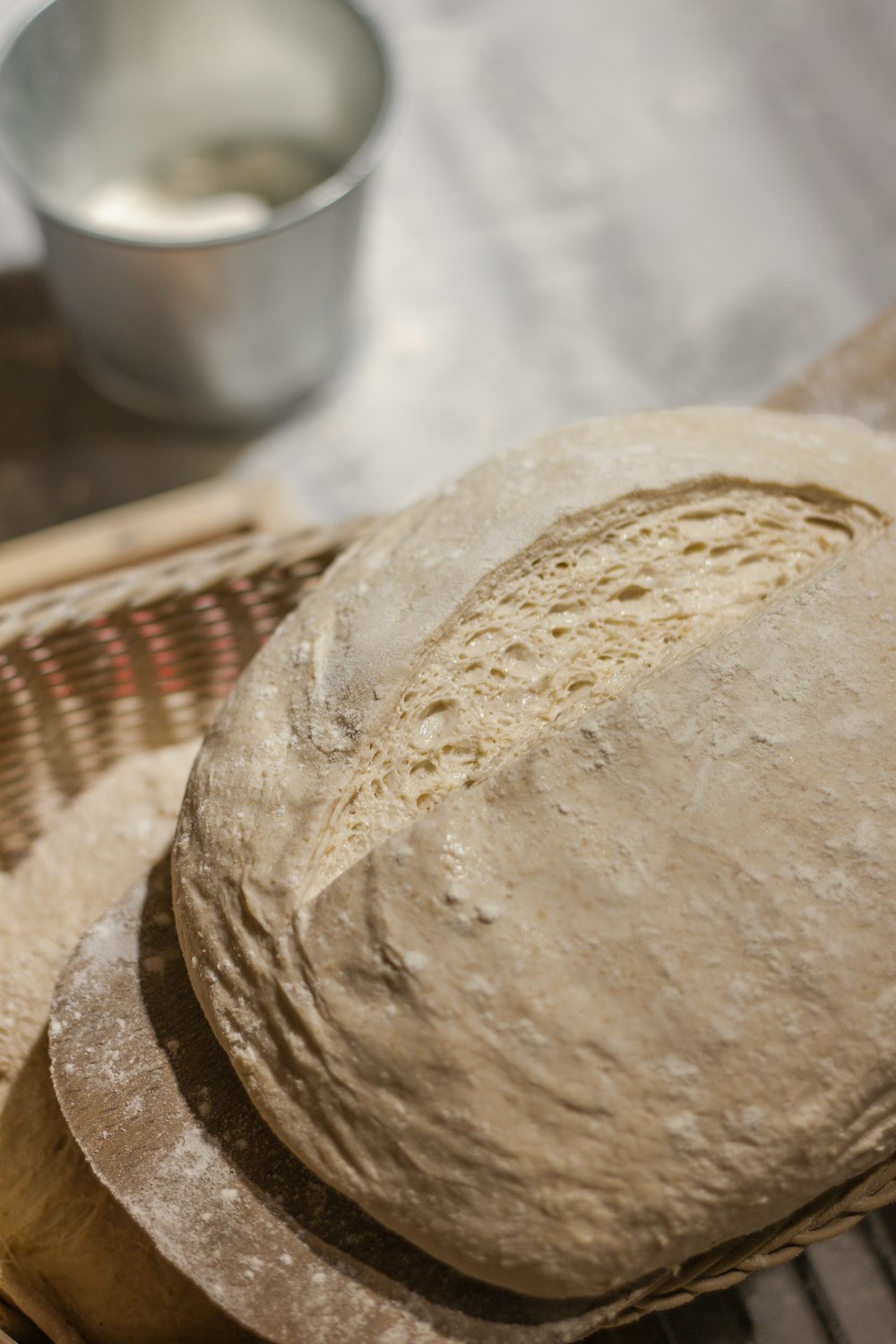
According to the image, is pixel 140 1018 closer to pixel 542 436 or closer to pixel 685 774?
pixel 685 774

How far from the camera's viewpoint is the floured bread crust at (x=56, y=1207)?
1.31m

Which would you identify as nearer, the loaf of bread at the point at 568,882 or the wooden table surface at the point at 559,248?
the loaf of bread at the point at 568,882

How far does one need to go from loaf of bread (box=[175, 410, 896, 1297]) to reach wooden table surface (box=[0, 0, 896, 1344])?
111 cm

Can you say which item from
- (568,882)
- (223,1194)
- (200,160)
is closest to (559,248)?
(200,160)

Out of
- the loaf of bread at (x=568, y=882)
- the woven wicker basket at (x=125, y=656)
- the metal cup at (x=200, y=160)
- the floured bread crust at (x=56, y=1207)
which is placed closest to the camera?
the loaf of bread at (x=568, y=882)

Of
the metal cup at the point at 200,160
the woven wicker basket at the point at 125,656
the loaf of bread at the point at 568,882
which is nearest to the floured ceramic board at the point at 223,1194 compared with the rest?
the loaf of bread at the point at 568,882

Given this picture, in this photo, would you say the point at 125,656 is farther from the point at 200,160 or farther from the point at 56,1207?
the point at 200,160

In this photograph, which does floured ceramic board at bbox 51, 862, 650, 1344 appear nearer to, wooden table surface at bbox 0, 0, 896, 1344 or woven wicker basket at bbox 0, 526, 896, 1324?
woven wicker basket at bbox 0, 526, 896, 1324

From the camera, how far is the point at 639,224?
2584 millimetres

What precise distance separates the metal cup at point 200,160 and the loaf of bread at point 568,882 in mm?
958

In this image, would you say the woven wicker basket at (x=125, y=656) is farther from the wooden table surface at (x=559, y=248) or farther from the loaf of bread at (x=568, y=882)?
the wooden table surface at (x=559, y=248)

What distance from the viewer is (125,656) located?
1.64m

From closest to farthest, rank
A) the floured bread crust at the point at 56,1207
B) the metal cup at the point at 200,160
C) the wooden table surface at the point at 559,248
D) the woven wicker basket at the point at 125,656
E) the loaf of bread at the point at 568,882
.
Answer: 1. the loaf of bread at the point at 568,882
2. the floured bread crust at the point at 56,1207
3. the woven wicker basket at the point at 125,656
4. the metal cup at the point at 200,160
5. the wooden table surface at the point at 559,248

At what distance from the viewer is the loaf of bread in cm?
104
